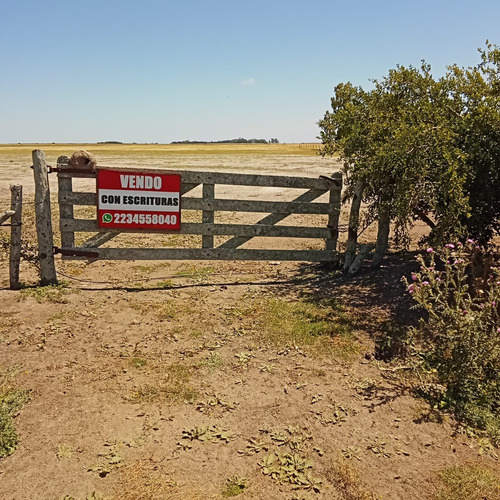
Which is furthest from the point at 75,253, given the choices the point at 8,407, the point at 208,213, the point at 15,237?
the point at 8,407

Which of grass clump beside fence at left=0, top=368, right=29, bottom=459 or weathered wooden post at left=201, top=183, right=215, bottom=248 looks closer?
grass clump beside fence at left=0, top=368, right=29, bottom=459

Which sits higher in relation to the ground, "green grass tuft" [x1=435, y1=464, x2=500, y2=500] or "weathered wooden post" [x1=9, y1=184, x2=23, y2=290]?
"weathered wooden post" [x1=9, y1=184, x2=23, y2=290]

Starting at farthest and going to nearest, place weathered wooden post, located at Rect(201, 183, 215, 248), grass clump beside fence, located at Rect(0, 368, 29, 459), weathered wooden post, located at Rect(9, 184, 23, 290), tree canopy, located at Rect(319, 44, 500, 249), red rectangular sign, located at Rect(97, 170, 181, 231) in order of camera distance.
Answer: weathered wooden post, located at Rect(201, 183, 215, 248), red rectangular sign, located at Rect(97, 170, 181, 231), weathered wooden post, located at Rect(9, 184, 23, 290), tree canopy, located at Rect(319, 44, 500, 249), grass clump beside fence, located at Rect(0, 368, 29, 459)

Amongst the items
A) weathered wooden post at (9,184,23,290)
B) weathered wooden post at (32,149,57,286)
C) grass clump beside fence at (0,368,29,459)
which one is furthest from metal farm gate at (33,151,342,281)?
grass clump beside fence at (0,368,29,459)

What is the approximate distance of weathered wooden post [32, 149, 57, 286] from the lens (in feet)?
22.8

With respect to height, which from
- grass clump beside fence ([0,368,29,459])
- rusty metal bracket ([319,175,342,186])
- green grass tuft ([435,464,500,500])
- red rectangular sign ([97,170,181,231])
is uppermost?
rusty metal bracket ([319,175,342,186])

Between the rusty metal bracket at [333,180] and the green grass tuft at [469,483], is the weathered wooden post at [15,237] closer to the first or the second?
the rusty metal bracket at [333,180]

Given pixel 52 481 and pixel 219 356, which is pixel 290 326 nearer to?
pixel 219 356

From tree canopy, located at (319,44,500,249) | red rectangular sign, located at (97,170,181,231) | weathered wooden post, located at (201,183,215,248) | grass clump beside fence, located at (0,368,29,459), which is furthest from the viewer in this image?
weathered wooden post, located at (201,183,215,248)

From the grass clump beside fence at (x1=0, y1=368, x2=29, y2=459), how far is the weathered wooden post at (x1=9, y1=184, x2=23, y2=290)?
8.88 ft

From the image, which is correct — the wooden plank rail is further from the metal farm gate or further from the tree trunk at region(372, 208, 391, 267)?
the tree trunk at region(372, 208, 391, 267)

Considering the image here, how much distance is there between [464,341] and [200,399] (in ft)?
8.52

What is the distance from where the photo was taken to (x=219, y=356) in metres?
5.07

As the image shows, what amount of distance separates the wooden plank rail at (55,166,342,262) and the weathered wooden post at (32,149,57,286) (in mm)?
235
